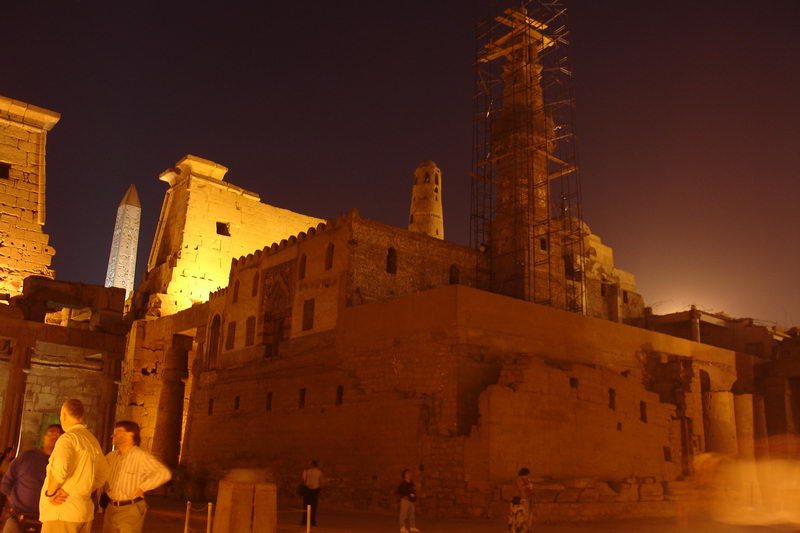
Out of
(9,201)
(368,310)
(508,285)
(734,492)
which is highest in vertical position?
(9,201)

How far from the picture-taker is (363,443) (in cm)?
1792

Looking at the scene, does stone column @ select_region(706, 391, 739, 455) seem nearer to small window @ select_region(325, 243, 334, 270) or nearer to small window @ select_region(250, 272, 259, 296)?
small window @ select_region(325, 243, 334, 270)

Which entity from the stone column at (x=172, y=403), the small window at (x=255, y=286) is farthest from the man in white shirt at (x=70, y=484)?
the stone column at (x=172, y=403)

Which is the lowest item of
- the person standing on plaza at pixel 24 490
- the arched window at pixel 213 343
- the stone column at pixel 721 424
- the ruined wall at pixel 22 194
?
the person standing on plaza at pixel 24 490

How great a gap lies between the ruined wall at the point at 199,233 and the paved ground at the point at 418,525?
59.1 ft

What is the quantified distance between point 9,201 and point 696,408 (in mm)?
26798

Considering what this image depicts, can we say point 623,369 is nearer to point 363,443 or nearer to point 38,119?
point 363,443

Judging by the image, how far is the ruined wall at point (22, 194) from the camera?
29625mm

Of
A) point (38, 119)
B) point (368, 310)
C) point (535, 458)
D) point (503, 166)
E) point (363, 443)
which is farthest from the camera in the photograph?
point (38, 119)

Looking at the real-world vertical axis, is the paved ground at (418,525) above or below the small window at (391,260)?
below

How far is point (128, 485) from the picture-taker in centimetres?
645

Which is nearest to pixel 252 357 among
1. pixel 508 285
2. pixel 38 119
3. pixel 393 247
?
pixel 393 247

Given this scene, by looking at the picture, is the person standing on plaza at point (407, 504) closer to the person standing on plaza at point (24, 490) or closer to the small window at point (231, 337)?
the person standing on plaza at point (24, 490)

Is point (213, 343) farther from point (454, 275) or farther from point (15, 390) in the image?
point (454, 275)
